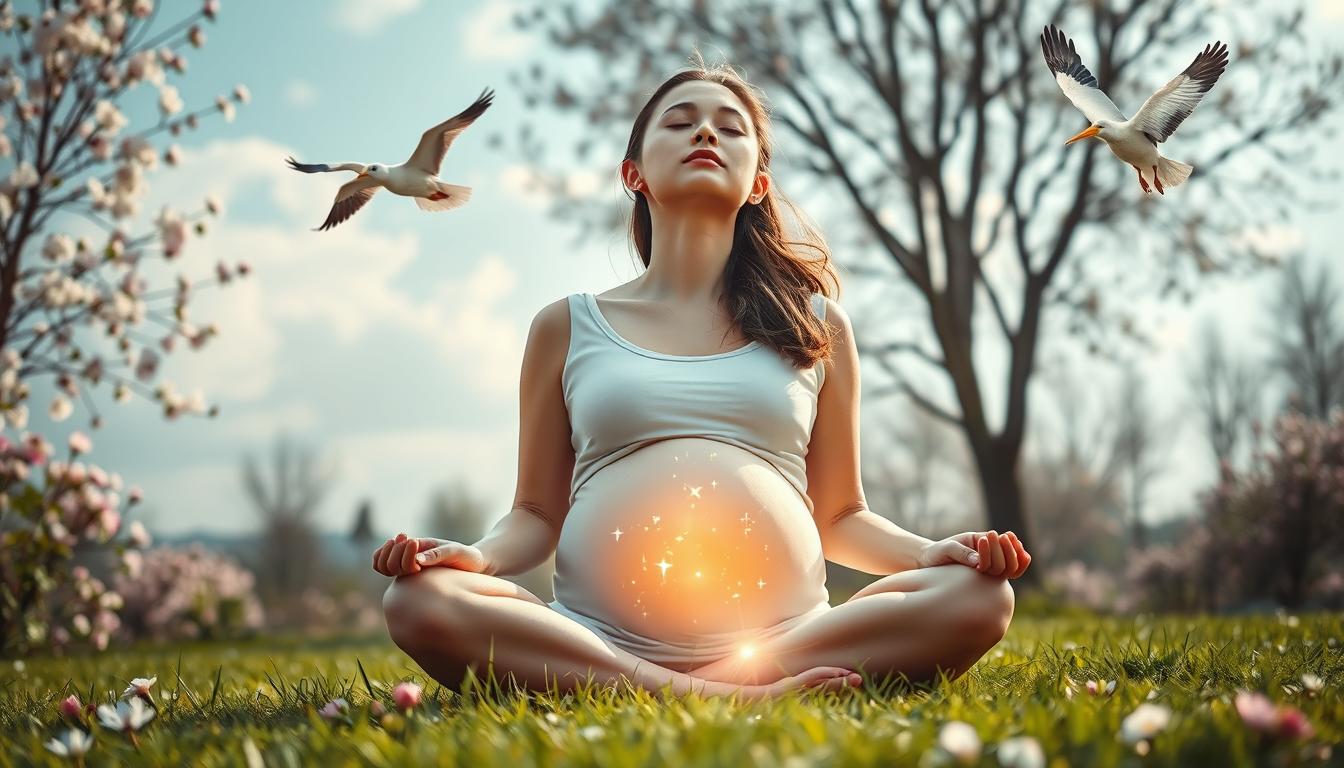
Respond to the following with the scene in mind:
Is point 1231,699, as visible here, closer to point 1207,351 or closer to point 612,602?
point 612,602

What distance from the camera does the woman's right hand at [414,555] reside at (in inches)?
80.5

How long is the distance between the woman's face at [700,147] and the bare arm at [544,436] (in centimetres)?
48

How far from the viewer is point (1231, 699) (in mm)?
1693

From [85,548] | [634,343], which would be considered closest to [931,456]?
[85,548]

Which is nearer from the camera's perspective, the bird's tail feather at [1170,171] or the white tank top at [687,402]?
the bird's tail feather at [1170,171]

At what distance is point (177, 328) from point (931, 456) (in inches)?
1127

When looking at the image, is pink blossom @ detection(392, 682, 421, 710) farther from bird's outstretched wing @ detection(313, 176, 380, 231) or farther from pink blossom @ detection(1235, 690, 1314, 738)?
pink blossom @ detection(1235, 690, 1314, 738)

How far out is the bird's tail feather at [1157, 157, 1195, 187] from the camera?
1978mm

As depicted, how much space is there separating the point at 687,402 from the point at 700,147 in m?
0.70

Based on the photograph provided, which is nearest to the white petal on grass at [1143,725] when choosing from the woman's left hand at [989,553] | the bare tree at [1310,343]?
the woman's left hand at [989,553]

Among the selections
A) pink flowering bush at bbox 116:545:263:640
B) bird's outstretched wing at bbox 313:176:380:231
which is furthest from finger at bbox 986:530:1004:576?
pink flowering bush at bbox 116:545:263:640

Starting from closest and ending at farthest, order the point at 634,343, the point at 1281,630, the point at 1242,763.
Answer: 1. the point at 1242,763
2. the point at 634,343
3. the point at 1281,630

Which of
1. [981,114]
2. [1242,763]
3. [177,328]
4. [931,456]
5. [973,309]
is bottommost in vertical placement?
[931,456]

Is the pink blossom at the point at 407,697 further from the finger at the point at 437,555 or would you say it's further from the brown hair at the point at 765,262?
the brown hair at the point at 765,262
